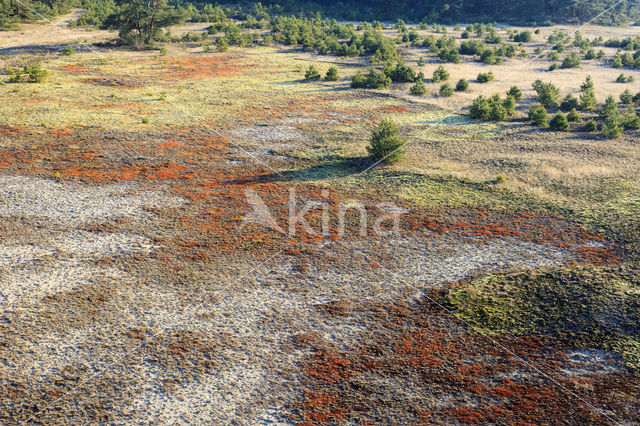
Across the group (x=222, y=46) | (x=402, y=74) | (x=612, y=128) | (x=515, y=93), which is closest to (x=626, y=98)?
(x=515, y=93)

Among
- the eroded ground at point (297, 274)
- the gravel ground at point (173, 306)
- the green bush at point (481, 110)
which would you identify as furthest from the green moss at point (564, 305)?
the green bush at point (481, 110)

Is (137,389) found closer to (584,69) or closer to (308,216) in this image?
(308,216)

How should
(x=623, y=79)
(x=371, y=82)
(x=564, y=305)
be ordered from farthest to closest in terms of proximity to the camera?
(x=623, y=79)
(x=371, y=82)
(x=564, y=305)

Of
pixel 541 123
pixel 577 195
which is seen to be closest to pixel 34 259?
pixel 577 195

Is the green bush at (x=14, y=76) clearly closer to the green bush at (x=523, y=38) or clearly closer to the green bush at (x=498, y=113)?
the green bush at (x=498, y=113)

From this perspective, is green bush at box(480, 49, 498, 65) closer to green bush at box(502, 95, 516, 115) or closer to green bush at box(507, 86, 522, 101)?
green bush at box(507, 86, 522, 101)

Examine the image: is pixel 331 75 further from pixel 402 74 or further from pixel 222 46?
pixel 222 46

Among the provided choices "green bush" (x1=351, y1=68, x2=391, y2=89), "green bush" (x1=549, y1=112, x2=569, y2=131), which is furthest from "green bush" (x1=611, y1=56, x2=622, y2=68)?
"green bush" (x1=351, y1=68, x2=391, y2=89)
